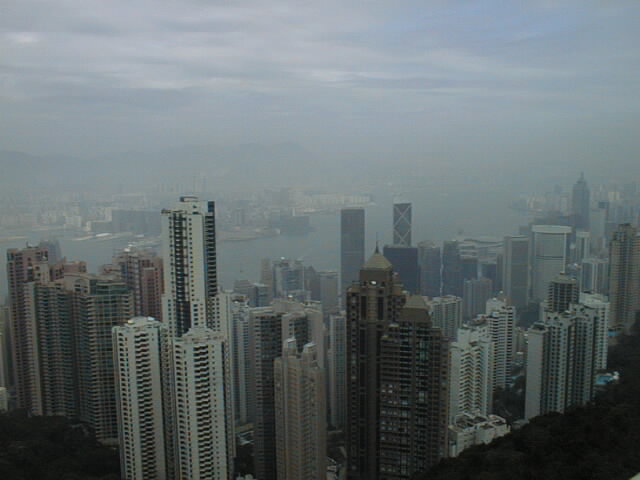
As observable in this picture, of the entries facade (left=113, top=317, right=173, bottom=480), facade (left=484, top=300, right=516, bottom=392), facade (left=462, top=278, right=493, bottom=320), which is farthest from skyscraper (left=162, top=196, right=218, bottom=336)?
facade (left=462, top=278, right=493, bottom=320)

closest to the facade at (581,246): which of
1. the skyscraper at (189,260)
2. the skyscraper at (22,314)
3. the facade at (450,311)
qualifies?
the facade at (450,311)

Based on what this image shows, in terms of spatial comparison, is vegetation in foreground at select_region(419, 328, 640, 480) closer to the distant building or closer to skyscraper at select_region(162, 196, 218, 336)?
skyscraper at select_region(162, 196, 218, 336)

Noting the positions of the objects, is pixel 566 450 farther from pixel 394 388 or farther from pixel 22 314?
pixel 22 314

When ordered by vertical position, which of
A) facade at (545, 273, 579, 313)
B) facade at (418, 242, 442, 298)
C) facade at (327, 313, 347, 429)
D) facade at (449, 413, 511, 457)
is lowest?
facade at (449, 413, 511, 457)

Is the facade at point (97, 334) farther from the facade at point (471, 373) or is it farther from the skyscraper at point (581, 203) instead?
the skyscraper at point (581, 203)

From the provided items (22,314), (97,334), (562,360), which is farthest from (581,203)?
(22,314)

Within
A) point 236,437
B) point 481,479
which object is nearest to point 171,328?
point 236,437

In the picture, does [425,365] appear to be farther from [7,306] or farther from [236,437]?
[7,306]
